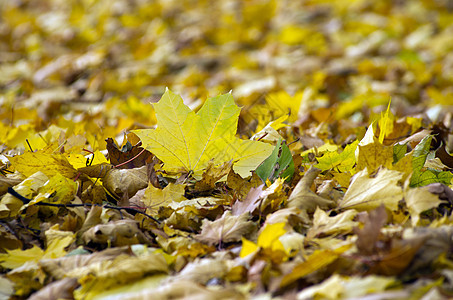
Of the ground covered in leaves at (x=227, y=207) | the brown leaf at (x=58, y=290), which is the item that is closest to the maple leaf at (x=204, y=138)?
the ground covered in leaves at (x=227, y=207)

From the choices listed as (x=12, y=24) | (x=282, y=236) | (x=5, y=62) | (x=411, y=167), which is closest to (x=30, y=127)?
(x=282, y=236)

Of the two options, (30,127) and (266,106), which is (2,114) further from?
(266,106)

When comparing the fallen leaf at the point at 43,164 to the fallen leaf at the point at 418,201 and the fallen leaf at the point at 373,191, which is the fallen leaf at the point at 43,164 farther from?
the fallen leaf at the point at 418,201

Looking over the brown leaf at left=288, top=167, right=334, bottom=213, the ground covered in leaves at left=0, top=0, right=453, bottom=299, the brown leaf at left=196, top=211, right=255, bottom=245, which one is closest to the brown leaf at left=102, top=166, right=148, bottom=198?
the ground covered in leaves at left=0, top=0, right=453, bottom=299

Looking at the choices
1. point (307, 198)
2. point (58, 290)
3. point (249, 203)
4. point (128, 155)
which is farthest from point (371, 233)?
point (128, 155)

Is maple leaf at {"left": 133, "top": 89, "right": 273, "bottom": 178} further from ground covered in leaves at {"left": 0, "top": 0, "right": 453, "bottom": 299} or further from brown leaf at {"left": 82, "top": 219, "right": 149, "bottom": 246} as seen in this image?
brown leaf at {"left": 82, "top": 219, "right": 149, "bottom": 246}
